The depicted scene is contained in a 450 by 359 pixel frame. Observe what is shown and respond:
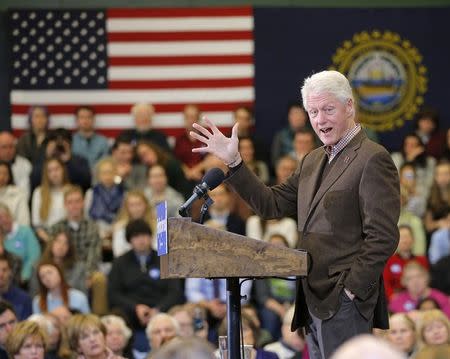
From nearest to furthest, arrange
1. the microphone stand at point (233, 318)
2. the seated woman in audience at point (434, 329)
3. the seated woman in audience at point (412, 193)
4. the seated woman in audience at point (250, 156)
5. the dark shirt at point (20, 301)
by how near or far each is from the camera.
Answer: the microphone stand at point (233, 318) → the seated woman in audience at point (434, 329) → the dark shirt at point (20, 301) → the seated woman in audience at point (412, 193) → the seated woman in audience at point (250, 156)

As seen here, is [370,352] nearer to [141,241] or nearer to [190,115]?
[141,241]

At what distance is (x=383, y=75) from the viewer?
40.9ft

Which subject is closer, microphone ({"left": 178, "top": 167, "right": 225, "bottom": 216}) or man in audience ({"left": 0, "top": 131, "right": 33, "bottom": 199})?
microphone ({"left": 178, "top": 167, "right": 225, "bottom": 216})

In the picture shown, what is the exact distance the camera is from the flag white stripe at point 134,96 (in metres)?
12.2

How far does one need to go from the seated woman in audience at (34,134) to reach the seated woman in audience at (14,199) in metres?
0.74

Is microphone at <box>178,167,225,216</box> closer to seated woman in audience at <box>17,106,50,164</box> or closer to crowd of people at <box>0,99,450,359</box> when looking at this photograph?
crowd of people at <box>0,99,450,359</box>

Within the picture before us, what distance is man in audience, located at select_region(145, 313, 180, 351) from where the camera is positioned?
7.65 metres

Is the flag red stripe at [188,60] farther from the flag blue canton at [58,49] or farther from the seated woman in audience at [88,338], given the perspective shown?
the seated woman in audience at [88,338]

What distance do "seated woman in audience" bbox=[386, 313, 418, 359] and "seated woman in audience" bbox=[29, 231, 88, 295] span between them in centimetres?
266

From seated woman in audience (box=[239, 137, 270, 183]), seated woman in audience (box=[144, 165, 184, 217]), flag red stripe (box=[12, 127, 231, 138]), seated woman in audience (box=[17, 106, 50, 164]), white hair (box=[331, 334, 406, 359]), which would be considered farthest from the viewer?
flag red stripe (box=[12, 127, 231, 138])

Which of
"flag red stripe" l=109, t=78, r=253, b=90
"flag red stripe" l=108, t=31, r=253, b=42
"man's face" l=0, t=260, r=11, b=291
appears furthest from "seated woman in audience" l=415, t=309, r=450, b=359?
"flag red stripe" l=108, t=31, r=253, b=42

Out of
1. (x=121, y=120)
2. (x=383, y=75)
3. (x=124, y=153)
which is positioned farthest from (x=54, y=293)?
(x=383, y=75)

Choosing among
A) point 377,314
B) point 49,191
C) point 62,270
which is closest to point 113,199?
point 49,191

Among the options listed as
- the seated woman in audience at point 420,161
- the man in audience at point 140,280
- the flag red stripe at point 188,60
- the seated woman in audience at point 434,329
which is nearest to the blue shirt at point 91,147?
the flag red stripe at point 188,60
